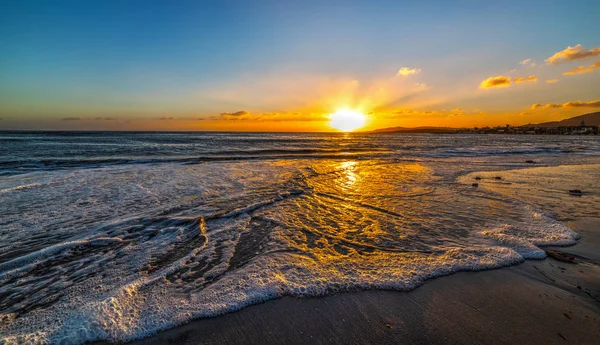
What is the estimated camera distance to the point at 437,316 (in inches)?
123

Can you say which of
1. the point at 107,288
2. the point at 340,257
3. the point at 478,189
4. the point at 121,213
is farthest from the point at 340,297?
the point at 478,189

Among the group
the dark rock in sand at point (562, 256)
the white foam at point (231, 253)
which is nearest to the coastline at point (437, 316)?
the white foam at point (231, 253)

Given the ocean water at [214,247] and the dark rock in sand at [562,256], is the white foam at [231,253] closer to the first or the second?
the ocean water at [214,247]

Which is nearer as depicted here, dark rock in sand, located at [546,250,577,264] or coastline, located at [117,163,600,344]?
coastline, located at [117,163,600,344]

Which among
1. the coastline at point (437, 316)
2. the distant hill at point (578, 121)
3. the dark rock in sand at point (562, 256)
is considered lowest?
the coastline at point (437, 316)

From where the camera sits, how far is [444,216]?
6770 millimetres

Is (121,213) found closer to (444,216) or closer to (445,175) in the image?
(444,216)

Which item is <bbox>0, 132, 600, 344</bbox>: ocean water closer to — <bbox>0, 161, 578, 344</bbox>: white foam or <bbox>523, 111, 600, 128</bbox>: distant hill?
<bbox>0, 161, 578, 344</bbox>: white foam

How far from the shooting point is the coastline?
9.21 ft

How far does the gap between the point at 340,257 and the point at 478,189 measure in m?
8.38

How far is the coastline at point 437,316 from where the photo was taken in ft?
9.21

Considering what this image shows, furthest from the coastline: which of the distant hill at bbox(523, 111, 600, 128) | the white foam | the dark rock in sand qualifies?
the distant hill at bbox(523, 111, 600, 128)

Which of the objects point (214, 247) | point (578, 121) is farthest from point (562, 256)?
point (578, 121)

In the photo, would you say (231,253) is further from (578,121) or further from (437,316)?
(578,121)
